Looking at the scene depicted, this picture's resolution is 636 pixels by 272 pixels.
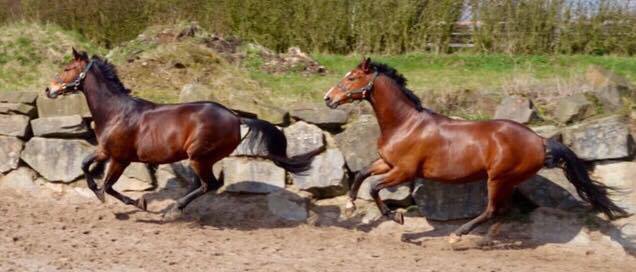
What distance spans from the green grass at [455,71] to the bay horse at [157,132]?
138cm

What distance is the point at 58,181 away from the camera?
898cm

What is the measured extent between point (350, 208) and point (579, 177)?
206 centimetres

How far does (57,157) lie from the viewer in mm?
8945

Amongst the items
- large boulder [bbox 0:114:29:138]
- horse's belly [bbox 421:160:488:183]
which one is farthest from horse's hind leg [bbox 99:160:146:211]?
horse's belly [bbox 421:160:488:183]

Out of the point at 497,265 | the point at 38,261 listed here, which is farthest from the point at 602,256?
the point at 38,261

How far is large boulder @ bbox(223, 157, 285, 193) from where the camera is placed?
8414 millimetres

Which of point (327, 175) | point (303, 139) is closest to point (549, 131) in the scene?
point (327, 175)

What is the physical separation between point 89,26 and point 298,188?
20.1 ft

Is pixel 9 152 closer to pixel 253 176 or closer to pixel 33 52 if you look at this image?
pixel 33 52

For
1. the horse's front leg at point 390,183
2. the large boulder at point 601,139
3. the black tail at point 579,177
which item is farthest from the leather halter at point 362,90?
the large boulder at point 601,139

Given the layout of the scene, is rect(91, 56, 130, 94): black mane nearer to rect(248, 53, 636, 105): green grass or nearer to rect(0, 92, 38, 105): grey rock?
rect(0, 92, 38, 105): grey rock

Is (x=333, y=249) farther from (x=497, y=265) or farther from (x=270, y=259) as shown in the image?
(x=497, y=265)

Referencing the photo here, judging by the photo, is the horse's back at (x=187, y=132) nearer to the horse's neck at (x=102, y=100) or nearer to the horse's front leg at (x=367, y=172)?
the horse's neck at (x=102, y=100)

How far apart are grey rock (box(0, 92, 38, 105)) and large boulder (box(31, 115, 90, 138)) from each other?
25 cm
